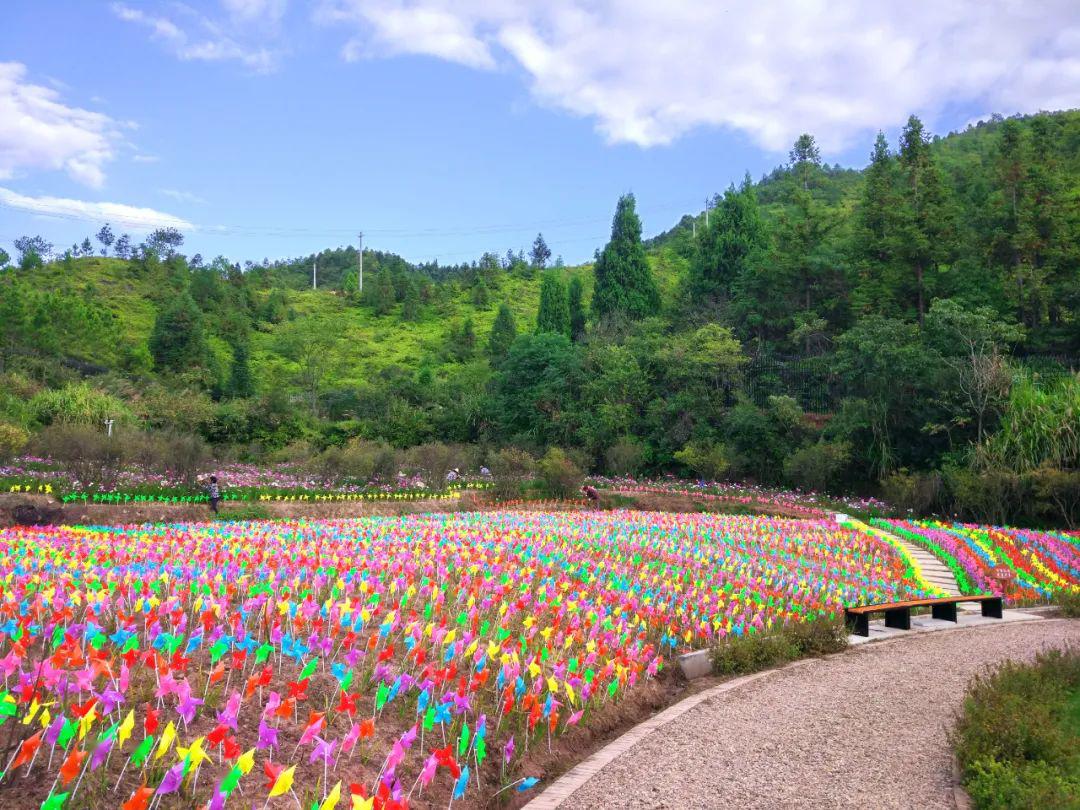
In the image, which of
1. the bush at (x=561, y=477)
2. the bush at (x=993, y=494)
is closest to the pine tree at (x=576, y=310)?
the bush at (x=561, y=477)

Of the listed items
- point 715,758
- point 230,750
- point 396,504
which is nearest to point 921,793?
point 715,758

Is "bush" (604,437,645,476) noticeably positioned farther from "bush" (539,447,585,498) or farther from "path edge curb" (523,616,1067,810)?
"path edge curb" (523,616,1067,810)

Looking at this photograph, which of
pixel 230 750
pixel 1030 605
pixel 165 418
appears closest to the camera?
pixel 230 750

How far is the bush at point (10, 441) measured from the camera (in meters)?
16.0

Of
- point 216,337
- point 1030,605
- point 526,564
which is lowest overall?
point 1030,605

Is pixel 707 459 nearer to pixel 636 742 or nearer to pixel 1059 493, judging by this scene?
pixel 1059 493

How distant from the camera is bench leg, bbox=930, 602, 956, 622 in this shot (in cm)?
888

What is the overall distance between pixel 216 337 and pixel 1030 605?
47494mm

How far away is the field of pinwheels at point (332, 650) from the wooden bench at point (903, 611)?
36 cm

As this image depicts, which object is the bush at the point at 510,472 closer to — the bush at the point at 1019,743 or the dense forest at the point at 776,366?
the dense forest at the point at 776,366

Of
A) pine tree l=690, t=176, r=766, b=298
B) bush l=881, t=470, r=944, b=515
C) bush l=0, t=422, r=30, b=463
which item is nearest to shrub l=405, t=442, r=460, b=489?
bush l=0, t=422, r=30, b=463

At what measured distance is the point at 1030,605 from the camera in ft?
33.9

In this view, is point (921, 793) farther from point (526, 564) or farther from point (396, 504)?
point (396, 504)

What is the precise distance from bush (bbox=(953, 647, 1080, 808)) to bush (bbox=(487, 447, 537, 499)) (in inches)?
583
